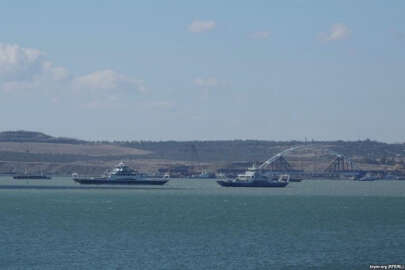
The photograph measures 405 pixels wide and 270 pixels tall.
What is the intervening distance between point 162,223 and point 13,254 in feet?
68.7

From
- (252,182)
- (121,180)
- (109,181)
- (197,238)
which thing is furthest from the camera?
(121,180)

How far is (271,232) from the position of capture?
200ft

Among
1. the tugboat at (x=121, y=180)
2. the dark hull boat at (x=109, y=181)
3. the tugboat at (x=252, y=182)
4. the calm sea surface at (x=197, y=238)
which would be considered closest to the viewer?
the calm sea surface at (x=197, y=238)

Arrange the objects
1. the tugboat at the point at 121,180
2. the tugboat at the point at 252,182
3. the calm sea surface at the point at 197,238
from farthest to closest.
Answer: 1. the tugboat at the point at 121,180
2. the tugboat at the point at 252,182
3. the calm sea surface at the point at 197,238

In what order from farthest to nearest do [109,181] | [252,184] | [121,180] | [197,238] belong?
[121,180], [109,181], [252,184], [197,238]

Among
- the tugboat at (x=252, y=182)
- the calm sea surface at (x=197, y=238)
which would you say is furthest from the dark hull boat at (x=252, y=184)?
the calm sea surface at (x=197, y=238)

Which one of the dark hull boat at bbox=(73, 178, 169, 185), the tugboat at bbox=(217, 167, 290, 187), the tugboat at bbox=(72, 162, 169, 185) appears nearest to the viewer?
the tugboat at bbox=(217, 167, 290, 187)

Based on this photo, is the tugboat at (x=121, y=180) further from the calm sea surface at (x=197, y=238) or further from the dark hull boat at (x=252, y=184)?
the calm sea surface at (x=197, y=238)

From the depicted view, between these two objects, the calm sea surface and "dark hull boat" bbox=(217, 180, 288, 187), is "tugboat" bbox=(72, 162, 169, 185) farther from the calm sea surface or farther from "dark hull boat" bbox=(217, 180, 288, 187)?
the calm sea surface

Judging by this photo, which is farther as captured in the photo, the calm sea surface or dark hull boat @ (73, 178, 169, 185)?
dark hull boat @ (73, 178, 169, 185)

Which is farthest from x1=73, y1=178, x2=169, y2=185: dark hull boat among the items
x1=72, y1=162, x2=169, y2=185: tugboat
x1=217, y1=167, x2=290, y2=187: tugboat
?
x1=217, y1=167, x2=290, y2=187: tugboat

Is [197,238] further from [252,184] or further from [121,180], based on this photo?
[121,180]

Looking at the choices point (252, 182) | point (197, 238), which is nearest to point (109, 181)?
point (252, 182)

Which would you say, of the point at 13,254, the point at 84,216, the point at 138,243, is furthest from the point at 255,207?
the point at 13,254
